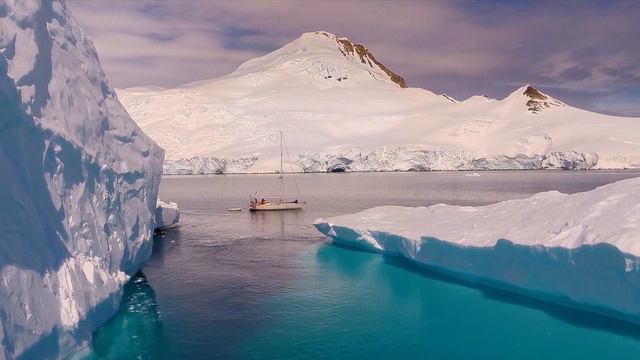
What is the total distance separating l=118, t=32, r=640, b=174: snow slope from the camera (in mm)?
88000

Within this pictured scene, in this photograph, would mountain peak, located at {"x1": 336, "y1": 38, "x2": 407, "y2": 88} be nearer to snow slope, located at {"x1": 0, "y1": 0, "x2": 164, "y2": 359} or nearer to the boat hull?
the boat hull

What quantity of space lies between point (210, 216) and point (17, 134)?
27168 millimetres

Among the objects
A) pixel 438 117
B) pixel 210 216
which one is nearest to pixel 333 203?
pixel 210 216

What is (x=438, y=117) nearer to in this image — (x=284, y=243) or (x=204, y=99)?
(x=204, y=99)

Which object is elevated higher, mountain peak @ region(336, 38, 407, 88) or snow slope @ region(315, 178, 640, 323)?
mountain peak @ region(336, 38, 407, 88)

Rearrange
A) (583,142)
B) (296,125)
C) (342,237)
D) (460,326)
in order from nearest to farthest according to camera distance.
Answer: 1. (460,326)
2. (342,237)
3. (583,142)
4. (296,125)

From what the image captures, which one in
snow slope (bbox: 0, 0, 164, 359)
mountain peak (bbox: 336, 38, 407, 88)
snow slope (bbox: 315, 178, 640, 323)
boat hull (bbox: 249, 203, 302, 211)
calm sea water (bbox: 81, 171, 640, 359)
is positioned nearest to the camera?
snow slope (bbox: 0, 0, 164, 359)

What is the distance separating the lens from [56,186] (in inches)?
421

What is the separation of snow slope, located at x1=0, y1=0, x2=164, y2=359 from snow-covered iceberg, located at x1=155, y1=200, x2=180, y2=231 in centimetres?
1293

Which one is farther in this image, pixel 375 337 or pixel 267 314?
pixel 267 314

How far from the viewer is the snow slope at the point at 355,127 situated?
88.0 m

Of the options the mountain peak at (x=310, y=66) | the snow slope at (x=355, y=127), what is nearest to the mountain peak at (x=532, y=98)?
the snow slope at (x=355, y=127)

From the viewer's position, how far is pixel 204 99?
10806cm

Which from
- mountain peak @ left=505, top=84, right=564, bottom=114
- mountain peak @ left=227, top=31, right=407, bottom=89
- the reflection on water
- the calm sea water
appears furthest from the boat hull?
→ mountain peak @ left=227, top=31, right=407, bottom=89
